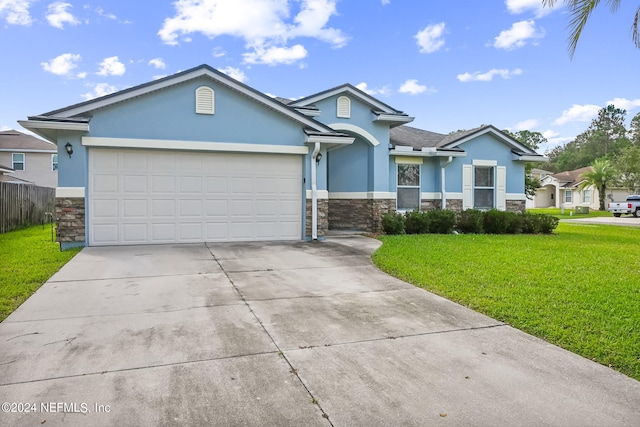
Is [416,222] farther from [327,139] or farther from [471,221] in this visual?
[327,139]

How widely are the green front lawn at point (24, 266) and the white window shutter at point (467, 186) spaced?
1300 cm

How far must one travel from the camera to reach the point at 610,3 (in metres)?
6.27

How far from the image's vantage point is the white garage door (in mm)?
10430

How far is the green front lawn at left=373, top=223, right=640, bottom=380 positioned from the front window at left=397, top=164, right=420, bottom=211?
14.6 feet

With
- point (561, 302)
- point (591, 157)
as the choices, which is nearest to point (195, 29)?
point (561, 302)

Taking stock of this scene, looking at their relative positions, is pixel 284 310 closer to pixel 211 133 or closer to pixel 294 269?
pixel 294 269

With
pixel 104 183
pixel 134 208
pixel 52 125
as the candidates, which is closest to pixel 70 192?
pixel 104 183

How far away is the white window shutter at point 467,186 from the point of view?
1625 centimetres

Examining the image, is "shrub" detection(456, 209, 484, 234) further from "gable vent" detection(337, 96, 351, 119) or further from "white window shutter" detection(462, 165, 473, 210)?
"gable vent" detection(337, 96, 351, 119)

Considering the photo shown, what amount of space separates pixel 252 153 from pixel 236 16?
16.9ft

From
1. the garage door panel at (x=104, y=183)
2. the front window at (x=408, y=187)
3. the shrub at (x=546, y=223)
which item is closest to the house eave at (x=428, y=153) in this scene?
the front window at (x=408, y=187)

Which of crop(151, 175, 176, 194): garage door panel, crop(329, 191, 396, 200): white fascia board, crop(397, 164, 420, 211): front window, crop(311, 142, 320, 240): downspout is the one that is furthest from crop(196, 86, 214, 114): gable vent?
crop(397, 164, 420, 211): front window

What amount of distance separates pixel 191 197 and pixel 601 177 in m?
40.9

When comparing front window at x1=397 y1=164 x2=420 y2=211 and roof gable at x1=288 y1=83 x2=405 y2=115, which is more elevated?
roof gable at x1=288 y1=83 x2=405 y2=115
